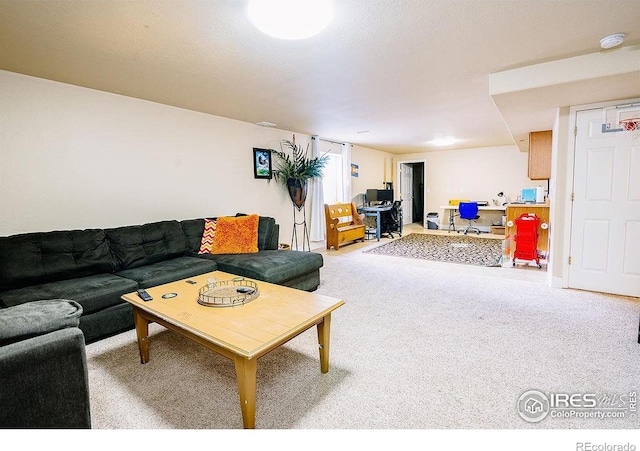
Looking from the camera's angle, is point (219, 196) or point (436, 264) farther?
point (436, 264)

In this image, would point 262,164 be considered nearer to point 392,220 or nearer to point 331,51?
point 331,51

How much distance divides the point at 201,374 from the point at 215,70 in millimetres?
2435

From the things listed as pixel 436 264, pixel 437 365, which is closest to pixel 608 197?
pixel 436 264

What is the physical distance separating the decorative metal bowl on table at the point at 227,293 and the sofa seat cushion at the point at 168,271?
0.71 m

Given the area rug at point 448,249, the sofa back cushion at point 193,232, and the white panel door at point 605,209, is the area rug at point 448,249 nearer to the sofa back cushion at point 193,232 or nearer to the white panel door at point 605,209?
the white panel door at point 605,209

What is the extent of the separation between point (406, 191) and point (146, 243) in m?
8.08

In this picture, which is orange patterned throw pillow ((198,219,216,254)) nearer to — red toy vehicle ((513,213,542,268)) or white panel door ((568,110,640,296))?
white panel door ((568,110,640,296))

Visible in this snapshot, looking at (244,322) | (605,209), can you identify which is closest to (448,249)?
(605,209)

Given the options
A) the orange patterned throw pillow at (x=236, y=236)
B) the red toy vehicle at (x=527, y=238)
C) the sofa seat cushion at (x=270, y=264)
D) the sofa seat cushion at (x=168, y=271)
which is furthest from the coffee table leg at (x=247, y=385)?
the red toy vehicle at (x=527, y=238)

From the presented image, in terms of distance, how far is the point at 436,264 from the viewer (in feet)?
16.1

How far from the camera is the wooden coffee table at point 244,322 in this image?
1484 mm

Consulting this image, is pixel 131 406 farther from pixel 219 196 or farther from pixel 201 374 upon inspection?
pixel 219 196

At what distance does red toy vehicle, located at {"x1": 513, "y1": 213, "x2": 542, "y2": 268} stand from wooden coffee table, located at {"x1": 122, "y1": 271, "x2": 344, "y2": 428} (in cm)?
398

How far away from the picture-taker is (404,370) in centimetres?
205
